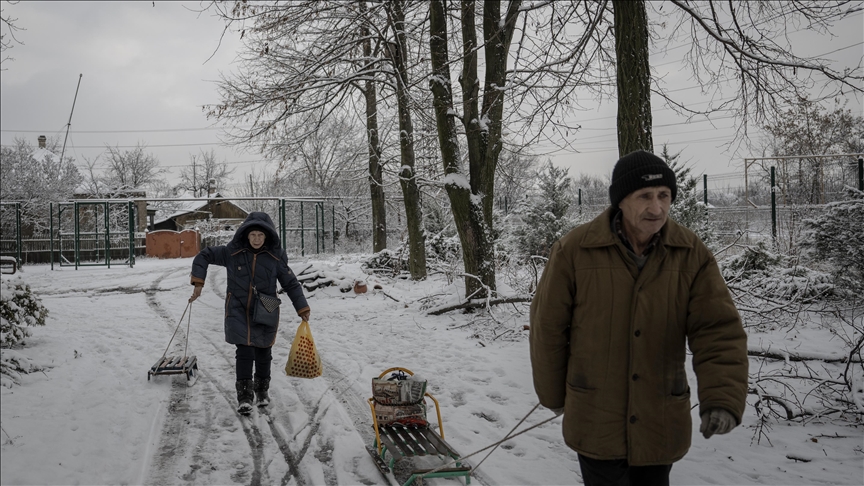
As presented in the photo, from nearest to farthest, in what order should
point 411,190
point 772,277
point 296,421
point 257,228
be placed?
point 296,421, point 257,228, point 772,277, point 411,190

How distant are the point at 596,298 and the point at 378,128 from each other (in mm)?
15858

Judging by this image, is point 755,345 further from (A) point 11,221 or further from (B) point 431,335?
(A) point 11,221

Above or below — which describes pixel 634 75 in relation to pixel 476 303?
above

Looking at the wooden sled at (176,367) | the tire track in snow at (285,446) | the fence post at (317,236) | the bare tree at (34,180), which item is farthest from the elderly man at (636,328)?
the bare tree at (34,180)

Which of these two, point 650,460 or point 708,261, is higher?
point 708,261

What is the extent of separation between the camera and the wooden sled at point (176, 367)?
21.0 feet

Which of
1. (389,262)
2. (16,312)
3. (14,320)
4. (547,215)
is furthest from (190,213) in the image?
(14,320)

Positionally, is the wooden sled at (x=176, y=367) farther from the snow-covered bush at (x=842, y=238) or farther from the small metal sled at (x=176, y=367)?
the snow-covered bush at (x=842, y=238)

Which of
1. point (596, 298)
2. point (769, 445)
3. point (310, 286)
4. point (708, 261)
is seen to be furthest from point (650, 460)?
point (310, 286)

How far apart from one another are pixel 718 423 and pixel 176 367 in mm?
5984

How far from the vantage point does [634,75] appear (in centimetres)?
575

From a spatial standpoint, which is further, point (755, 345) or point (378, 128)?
point (378, 128)

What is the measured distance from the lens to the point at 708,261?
2557mm

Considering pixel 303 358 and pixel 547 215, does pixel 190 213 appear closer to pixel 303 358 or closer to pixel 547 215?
pixel 547 215
